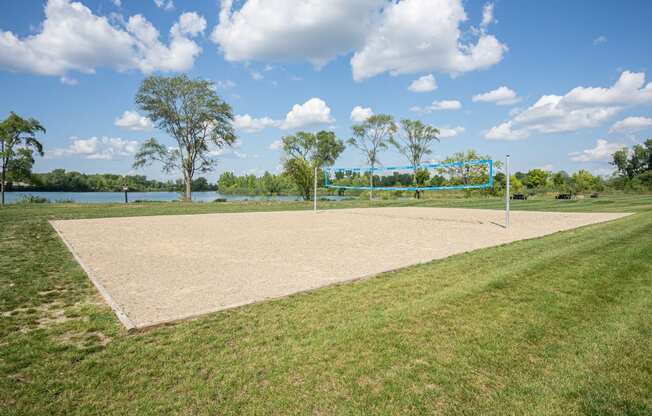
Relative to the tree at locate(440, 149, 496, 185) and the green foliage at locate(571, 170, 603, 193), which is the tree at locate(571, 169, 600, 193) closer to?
the green foliage at locate(571, 170, 603, 193)

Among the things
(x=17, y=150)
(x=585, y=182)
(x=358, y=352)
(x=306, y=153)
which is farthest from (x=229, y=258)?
(x=585, y=182)

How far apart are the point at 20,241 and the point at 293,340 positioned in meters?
9.00

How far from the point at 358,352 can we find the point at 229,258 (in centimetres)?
445

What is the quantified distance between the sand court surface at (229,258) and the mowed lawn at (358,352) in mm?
424

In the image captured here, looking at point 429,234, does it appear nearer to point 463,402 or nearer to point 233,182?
point 463,402

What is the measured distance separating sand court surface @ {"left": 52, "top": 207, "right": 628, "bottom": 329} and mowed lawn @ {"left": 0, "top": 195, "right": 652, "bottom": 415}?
0.42m

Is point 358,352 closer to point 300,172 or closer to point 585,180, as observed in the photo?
point 300,172

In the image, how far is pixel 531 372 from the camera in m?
2.51

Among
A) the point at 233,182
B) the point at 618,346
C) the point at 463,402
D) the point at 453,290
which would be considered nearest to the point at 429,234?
the point at 453,290

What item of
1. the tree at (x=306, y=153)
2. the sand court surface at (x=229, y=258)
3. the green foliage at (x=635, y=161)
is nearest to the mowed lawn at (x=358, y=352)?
the sand court surface at (x=229, y=258)

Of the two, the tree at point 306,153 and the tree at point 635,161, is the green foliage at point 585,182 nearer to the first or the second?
the tree at point 635,161

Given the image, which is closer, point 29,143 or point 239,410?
point 239,410

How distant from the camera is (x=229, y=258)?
6715mm

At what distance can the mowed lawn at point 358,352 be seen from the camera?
7.30ft
